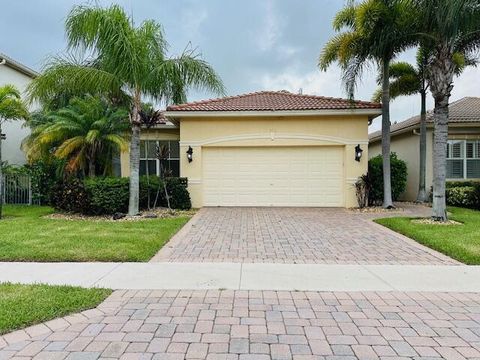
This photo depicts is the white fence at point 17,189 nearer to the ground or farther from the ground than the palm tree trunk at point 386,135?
nearer to the ground

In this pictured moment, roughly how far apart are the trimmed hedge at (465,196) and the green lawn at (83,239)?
1165 centimetres

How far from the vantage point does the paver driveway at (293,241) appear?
7176mm

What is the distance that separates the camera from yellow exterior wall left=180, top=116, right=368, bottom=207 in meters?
15.2

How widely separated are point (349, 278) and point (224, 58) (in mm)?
11383

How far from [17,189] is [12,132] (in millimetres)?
3485

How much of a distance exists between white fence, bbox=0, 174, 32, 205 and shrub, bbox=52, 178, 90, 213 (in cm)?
445

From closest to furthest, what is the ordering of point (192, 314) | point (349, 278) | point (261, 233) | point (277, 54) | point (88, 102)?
point (192, 314)
point (349, 278)
point (261, 233)
point (88, 102)
point (277, 54)

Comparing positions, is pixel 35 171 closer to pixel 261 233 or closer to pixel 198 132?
pixel 198 132

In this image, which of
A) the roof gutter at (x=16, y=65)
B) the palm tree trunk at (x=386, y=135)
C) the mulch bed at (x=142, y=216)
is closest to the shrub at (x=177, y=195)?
the mulch bed at (x=142, y=216)

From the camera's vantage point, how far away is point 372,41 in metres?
12.6

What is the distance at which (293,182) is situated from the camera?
15500 mm

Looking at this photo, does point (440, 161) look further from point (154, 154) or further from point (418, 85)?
point (154, 154)

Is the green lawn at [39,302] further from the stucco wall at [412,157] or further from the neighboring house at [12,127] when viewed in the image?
the stucco wall at [412,157]

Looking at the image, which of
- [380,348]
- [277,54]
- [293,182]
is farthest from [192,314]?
[277,54]
